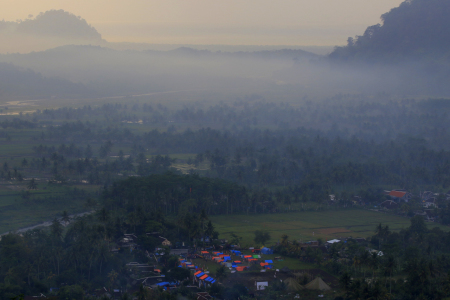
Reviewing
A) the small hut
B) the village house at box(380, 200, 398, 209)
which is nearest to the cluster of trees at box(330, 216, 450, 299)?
the small hut

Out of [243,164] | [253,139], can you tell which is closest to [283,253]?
[243,164]

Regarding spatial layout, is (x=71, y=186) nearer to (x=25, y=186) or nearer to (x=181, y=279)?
(x=25, y=186)

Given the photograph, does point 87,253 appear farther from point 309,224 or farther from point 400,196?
point 400,196

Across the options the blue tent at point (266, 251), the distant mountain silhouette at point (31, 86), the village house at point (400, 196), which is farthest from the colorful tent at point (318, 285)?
the distant mountain silhouette at point (31, 86)

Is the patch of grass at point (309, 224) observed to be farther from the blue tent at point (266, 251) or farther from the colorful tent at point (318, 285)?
the colorful tent at point (318, 285)

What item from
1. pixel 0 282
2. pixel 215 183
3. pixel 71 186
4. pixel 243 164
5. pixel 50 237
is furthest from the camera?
pixel 243 164

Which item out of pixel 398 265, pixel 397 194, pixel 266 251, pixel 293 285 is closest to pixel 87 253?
pixel 266 251
